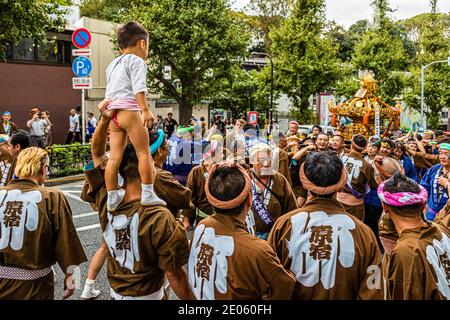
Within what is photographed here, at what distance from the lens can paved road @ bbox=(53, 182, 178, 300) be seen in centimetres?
553

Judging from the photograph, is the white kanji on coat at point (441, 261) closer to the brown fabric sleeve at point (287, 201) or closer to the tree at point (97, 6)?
the brown fabric sleeve at point (287, 201)

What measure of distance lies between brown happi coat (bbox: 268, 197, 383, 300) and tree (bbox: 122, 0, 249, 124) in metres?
20.3

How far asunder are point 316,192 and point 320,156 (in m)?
0.26

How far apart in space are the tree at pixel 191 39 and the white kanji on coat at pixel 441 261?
67.3ft

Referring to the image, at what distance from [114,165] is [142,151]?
0.22 meters

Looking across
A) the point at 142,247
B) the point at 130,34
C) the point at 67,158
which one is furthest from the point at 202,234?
the point at 67,158

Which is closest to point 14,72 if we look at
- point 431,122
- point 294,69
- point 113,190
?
point 294,69

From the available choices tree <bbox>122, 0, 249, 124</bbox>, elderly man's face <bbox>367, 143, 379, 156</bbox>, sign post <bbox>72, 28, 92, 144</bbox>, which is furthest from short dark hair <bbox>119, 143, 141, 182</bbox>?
tree <bbox>122, 0, 249, 124</bbox>

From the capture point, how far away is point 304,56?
31719 millimetres

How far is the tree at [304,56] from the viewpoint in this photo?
31344 mm

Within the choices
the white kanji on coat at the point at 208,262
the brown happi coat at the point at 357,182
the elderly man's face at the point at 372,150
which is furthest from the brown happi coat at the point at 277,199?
the elderly man's face at the point at 372,150

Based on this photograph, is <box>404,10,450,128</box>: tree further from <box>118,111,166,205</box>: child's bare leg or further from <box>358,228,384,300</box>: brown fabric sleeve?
<box>118,111,166,205</box>: child's bare leg

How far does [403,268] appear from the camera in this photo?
8.86 ft

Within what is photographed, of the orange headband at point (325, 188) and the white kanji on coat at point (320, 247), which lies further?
the orange headband at point (325, 188)
